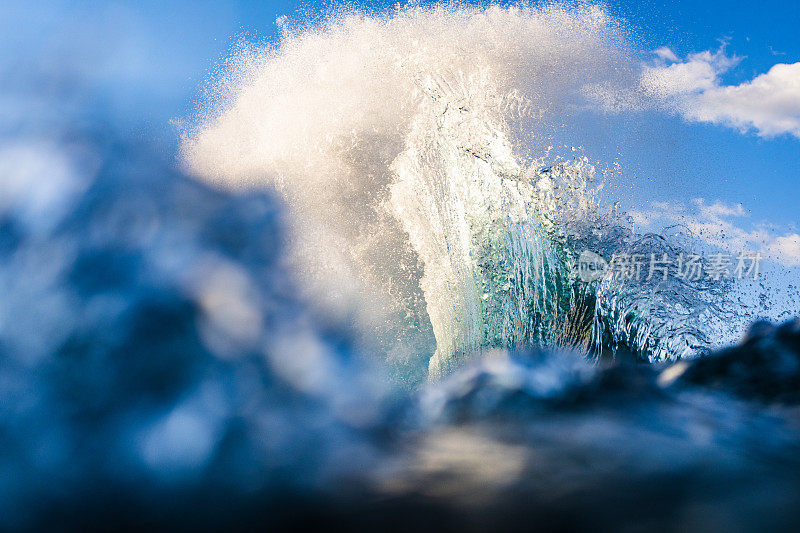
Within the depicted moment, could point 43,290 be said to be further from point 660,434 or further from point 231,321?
point 660,434

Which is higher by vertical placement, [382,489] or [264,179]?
[264,179]

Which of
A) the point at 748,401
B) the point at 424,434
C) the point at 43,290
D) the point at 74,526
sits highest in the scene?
the point at 43,290

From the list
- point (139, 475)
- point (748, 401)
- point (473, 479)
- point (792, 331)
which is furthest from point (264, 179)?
point (792, 331)

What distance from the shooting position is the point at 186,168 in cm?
151

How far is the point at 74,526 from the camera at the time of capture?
0.91 meters

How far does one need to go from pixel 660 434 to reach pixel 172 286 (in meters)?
1.10

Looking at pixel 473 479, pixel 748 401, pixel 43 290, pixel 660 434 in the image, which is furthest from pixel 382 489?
Answer: pixel 748 401

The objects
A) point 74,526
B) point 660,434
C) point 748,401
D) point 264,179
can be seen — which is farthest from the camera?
point 264,179

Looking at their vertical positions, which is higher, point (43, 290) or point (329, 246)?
point (329, 246)

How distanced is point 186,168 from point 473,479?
3.83 ft

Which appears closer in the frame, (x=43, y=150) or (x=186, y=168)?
(x=43, y=150)

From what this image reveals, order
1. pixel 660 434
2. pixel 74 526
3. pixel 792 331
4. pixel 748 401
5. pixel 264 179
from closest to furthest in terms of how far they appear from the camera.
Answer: pixel 74 526 → pixel 660 434 → pixel 748 401 → pixel 792 331 → pixel 264 179

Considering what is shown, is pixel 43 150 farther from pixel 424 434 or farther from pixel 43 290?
pixel 424 434

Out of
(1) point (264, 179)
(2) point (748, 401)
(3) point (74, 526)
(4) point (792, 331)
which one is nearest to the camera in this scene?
(3) point (74, 526)
